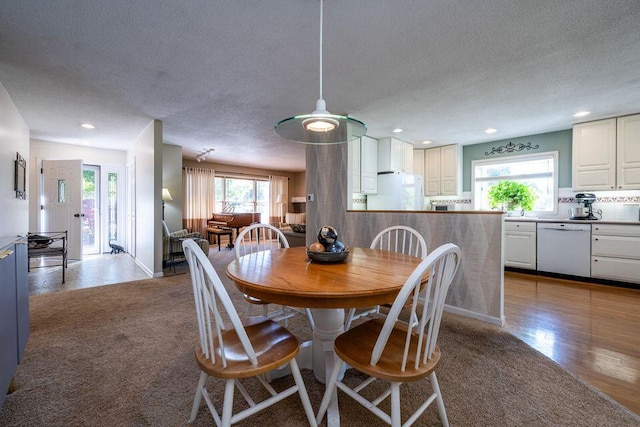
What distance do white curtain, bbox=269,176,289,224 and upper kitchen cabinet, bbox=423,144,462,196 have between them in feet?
16.3

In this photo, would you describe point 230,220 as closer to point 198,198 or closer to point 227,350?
point 198,198

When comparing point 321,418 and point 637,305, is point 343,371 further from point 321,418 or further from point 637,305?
point 637,305

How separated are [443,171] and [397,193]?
1.52 m

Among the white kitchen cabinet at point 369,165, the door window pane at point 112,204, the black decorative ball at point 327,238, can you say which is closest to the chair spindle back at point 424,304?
the black decorative ball at point 327,238

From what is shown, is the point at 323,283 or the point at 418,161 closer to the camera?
the point at 323,283

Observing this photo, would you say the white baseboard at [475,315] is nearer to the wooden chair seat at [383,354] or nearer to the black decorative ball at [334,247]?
the wooden chair seat at [383,354]

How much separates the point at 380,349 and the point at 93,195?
→ 7199mm

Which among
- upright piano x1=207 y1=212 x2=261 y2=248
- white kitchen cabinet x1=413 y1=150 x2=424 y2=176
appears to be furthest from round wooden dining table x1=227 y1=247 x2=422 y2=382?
upright piano x1=207 y1=212 x2=261 y2=248

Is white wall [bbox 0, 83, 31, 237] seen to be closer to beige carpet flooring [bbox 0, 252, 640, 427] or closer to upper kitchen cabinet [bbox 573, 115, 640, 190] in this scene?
beige carpet flooring [bbox 0, 252, 640, 427]

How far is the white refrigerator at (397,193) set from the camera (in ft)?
14.9

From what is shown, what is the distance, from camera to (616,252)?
347 cm

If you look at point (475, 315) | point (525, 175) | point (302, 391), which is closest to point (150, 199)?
point (302, 391)

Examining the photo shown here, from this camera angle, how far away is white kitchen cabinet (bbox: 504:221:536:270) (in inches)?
162

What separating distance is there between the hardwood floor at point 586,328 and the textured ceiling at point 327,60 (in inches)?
89.0
